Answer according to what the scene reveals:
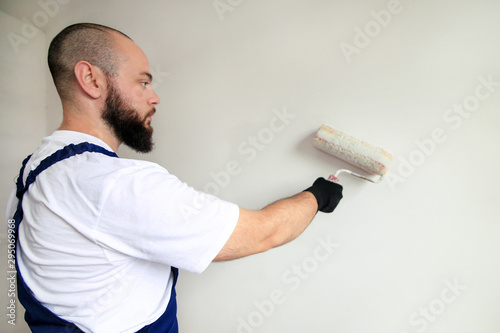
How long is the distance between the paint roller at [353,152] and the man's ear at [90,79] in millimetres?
615

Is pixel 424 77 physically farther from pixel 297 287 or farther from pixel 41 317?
pixel 41 317

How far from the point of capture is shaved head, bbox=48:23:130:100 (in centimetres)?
67

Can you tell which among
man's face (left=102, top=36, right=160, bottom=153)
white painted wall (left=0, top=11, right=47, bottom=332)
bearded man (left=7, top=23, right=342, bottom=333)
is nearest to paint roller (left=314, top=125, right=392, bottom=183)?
bearded man (left=7, top=23, right=342, bottom=333)

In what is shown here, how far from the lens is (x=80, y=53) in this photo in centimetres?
68

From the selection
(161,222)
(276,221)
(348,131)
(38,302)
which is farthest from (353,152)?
(38,302)

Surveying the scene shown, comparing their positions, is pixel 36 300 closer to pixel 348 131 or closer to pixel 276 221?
pixel 276 221

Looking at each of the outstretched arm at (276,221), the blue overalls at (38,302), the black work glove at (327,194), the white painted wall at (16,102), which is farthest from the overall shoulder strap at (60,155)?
the white painted wall at (16,102)

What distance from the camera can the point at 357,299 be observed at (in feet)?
2.90

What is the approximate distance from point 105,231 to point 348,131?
28.2 inches

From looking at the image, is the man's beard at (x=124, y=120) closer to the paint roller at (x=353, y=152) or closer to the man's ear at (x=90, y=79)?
the man's ear at (x=90, y=79)

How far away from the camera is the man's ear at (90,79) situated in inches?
26.0

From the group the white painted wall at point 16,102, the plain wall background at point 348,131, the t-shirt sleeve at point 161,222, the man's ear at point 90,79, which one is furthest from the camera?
the white painted wall at point 16,102

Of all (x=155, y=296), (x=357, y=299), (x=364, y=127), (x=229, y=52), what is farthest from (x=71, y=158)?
(x=357, y=299)

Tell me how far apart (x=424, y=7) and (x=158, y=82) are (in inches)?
36.1
